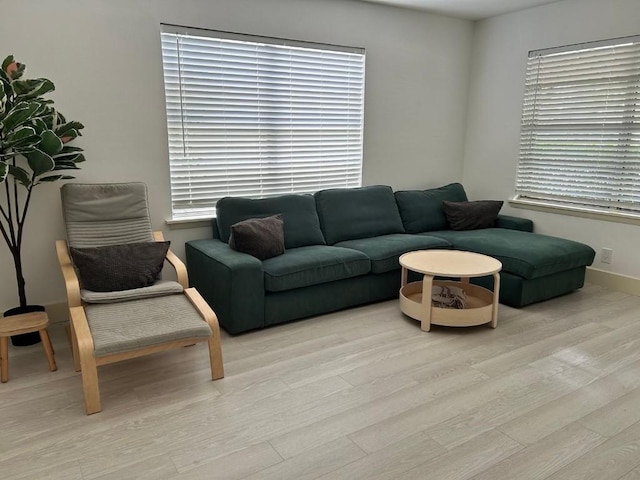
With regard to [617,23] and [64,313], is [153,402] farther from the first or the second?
[617,23]

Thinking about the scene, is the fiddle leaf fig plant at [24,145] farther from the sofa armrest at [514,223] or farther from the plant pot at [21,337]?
the sofa armrest at [514,223]

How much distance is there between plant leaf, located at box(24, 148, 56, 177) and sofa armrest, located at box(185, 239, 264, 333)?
114 centimetres

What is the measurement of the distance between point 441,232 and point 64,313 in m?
3.27

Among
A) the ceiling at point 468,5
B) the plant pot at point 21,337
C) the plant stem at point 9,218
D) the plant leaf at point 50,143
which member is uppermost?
the ceiling at point 468,5

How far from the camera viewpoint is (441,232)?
4547 millimetres

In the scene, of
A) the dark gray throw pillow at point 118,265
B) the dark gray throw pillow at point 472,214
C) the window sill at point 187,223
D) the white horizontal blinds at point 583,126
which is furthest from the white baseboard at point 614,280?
the dark gray throw pillow at point 118,265

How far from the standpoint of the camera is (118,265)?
291 centimetres

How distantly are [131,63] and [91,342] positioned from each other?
2.07 m

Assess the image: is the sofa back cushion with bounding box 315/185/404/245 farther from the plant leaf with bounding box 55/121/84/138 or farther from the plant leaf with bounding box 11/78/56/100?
the plant leaf with bounding box 11/78/56/100

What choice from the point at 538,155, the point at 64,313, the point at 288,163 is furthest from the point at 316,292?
the point at 538,155

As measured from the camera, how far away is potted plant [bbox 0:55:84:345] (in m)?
2.62

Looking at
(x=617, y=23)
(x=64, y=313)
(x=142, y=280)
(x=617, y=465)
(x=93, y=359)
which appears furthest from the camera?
(x=617, y=23)

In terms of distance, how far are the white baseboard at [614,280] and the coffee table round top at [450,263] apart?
1.38m

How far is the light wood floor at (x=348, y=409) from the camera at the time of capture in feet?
6.44
